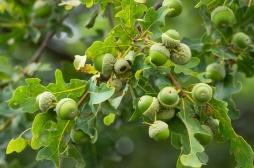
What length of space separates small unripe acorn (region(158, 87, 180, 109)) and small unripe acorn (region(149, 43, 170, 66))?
11 centimetres

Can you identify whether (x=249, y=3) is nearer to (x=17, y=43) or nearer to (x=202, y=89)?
(x=202, y=89)

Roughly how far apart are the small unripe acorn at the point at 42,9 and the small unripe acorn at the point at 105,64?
1.70m

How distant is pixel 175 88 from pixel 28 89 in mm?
599

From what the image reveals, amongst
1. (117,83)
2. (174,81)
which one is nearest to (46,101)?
(117,83)

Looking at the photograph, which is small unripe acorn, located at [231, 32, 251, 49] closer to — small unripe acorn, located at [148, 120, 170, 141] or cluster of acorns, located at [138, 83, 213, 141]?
cluster of acorns, located at [138, 83, 213, 141]

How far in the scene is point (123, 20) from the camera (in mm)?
2930

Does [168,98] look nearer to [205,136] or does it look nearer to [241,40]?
[205,136]

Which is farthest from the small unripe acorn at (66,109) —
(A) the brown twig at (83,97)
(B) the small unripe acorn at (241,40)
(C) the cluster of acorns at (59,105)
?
(B) the small unripe acorn at (241,40)

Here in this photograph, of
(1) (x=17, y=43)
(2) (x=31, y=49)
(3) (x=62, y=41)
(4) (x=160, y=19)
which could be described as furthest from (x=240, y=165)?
(3) (x=62, y=41)

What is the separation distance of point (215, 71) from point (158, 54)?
28.4 inches

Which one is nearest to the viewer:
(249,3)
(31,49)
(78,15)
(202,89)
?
(202,89)

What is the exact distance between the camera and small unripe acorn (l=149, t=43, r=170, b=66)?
2.78 m

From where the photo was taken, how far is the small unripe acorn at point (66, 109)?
2.83m

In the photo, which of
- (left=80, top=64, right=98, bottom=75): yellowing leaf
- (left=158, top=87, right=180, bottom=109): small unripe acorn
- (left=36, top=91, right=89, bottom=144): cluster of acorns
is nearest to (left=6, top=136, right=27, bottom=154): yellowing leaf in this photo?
(left=36, top=91, right=89, bottom=144): cluster of acorns
